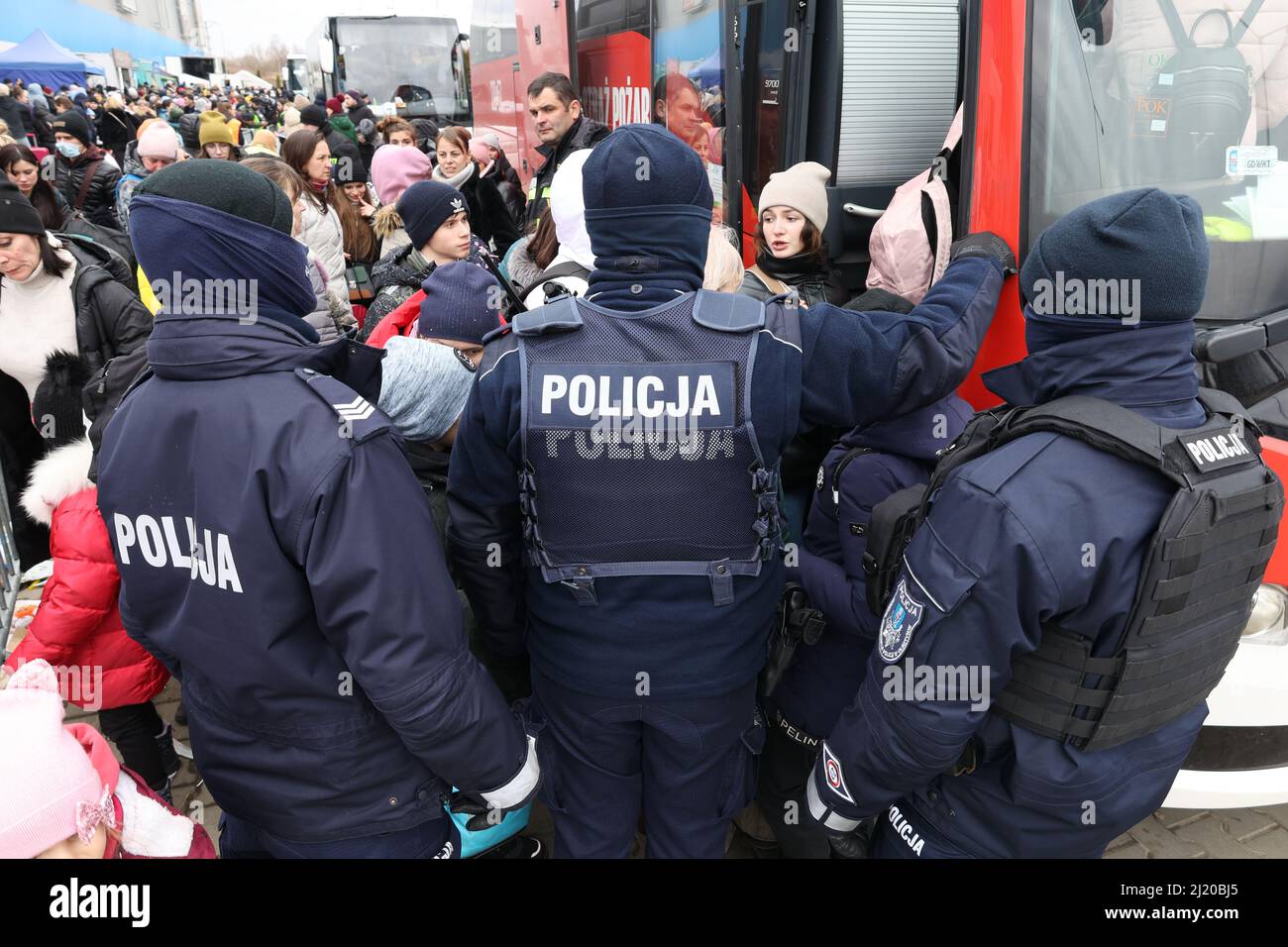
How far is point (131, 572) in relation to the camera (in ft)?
5.60

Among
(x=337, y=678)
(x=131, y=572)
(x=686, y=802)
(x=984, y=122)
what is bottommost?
(x=686, y=802)

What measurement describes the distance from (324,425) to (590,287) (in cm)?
65

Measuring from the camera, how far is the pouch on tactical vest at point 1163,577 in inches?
57.6

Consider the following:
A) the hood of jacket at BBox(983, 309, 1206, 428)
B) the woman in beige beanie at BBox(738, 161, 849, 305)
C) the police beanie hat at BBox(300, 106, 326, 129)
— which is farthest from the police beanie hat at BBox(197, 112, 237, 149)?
the hood of jacket at BBox(983, 309, 1206, 428)

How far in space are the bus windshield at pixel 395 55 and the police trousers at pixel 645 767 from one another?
57.8ft

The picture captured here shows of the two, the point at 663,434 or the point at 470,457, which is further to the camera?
the point at 470,457

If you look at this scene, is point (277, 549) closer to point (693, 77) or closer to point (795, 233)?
point (795, 233)

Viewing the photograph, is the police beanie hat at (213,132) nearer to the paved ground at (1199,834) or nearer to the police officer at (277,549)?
the paved ground at (1199,834)

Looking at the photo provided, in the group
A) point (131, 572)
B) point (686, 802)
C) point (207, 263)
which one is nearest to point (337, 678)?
point (131, 572)

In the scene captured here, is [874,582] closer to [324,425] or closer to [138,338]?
[324,425]

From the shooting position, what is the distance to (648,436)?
182 centimetres

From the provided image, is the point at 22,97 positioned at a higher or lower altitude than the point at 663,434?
higher

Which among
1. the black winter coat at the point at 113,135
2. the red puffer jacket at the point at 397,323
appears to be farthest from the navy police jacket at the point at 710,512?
the black winter coat at the point at 113,135

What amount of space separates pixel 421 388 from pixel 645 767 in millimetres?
1075
